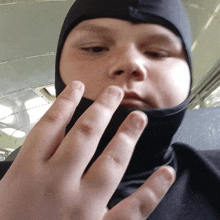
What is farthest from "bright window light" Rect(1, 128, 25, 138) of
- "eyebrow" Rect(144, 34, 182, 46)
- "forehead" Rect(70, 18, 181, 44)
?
"eyebrow" Rect(144, 34, 182, 46)

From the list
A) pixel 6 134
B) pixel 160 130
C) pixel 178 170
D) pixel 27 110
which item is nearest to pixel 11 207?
pixel 160 130

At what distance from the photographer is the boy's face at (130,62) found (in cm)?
41

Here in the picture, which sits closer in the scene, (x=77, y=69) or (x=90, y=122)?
(x=90, y=122)

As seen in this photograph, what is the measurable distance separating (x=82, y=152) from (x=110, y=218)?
83 millimetres

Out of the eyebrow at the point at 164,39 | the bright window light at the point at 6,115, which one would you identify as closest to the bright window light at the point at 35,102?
the bright window light at the point at 6,115

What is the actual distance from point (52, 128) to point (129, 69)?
0.73 feet

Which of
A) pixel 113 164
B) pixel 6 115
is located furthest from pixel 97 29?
pixel 6 115

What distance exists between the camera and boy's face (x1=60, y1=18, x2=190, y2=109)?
1.35ft

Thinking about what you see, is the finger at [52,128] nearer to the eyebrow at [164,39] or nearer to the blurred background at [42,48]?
the eyebrow at [164,39]

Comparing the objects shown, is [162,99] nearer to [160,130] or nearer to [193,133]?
[160,130]

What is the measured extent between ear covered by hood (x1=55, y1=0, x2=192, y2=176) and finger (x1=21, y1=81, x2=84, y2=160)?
0.14 m

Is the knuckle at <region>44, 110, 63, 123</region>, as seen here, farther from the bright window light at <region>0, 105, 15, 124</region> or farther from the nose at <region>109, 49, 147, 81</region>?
the bright window light at <region>0, 105, 15, 124</region>

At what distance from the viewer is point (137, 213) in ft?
0.74

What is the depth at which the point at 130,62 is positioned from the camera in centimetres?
41
